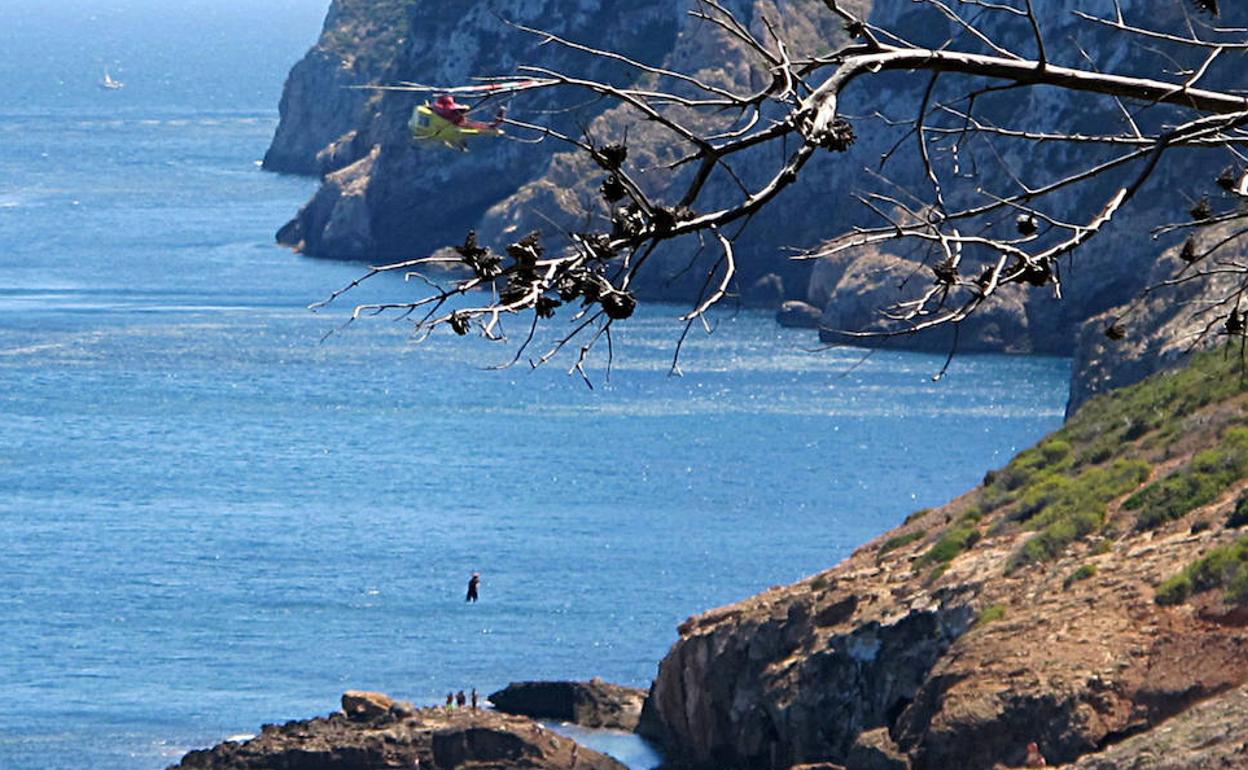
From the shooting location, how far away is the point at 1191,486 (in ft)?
183

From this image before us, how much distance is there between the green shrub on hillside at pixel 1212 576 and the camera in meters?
48.4

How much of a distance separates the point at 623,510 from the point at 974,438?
20018mm

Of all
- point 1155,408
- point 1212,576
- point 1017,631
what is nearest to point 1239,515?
point 1212,576

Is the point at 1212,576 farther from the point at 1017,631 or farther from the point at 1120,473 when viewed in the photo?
the point at 1120,473

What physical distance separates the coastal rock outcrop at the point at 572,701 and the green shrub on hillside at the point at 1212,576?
26712 millimetres

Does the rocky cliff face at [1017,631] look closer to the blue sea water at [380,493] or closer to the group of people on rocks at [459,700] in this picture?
the group of people on rocks at [459,700]

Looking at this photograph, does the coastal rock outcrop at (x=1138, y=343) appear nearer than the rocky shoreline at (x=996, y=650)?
No

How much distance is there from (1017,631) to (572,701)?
25.7 metres

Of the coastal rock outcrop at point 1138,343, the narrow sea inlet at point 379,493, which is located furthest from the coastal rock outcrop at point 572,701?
the coastal rock outcrop at point 1138,343

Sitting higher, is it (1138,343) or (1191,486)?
(1191,486)

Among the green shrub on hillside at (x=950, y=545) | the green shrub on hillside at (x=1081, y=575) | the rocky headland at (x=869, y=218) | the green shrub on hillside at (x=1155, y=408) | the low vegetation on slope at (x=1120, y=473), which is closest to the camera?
the green shrub on hillside at (x=1081, y=575)

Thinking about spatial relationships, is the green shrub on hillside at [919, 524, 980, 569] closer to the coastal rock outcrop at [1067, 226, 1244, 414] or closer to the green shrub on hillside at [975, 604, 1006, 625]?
the green shrub on hillside at [975, 604, 1006, 625]

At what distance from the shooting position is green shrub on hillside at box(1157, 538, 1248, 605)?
4838 cm

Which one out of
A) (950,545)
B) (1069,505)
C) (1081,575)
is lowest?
(950,545)
